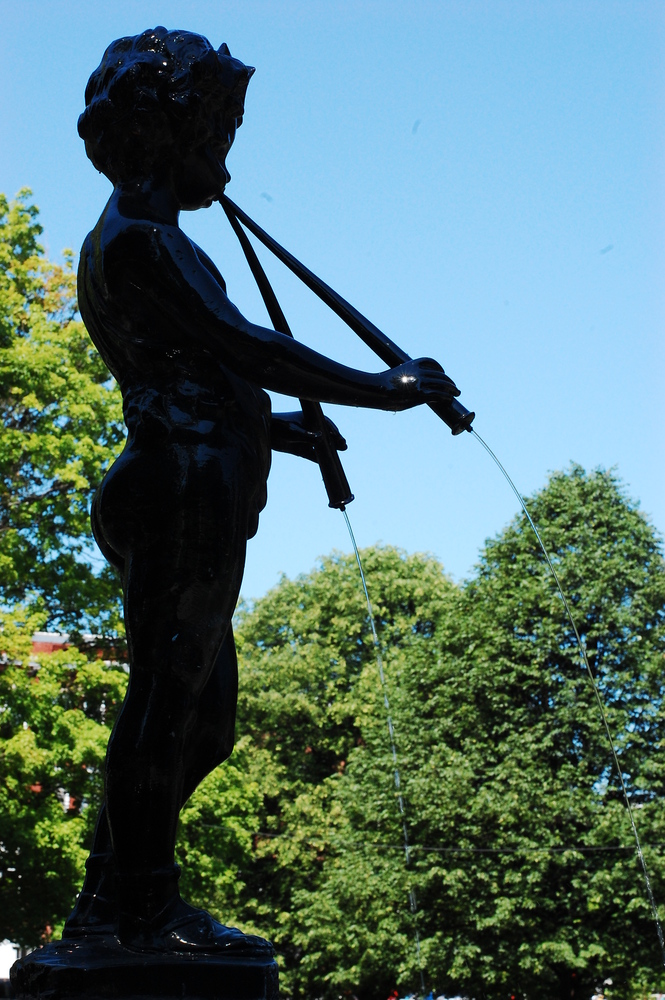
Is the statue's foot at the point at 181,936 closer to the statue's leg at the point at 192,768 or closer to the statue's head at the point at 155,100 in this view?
the statue's leg at the point at 192,768

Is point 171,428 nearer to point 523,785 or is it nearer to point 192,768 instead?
point 192,768

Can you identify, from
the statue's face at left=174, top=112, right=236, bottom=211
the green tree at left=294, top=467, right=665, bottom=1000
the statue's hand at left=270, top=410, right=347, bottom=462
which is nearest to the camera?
the statue's face at left=174, top=112, right=236, bottom=211

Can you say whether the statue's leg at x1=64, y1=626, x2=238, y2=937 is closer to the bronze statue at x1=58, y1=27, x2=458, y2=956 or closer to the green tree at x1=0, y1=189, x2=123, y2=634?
the bronze statue at x1=58, y1=27, x2=458, y2=956

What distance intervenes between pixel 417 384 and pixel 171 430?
67cm

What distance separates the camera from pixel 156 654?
2.81 m

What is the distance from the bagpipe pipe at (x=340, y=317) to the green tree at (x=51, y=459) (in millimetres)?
14553

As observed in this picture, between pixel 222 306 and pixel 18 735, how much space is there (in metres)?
14.1

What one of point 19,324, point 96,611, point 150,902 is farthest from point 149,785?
point 19,324

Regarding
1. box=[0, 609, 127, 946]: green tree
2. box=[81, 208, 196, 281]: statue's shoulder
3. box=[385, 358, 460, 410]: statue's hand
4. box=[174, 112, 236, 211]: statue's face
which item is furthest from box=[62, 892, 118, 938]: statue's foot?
box=[0, 609, 127, 946]: green tree

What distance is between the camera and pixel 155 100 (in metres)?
3.11

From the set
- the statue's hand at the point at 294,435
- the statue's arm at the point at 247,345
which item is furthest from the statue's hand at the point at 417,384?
the statue's hand at the point at 294,435

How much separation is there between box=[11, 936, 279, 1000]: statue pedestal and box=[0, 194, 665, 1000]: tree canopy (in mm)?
13835

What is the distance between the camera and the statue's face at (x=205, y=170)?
3.24m

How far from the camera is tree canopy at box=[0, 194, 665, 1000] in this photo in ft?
55.3
